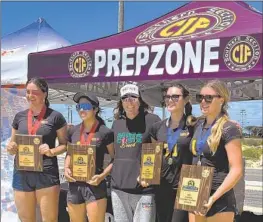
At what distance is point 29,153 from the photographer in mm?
3416

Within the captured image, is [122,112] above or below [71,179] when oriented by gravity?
above

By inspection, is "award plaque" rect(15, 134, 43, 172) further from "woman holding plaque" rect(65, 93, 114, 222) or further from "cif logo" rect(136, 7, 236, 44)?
"cif logo" rect(136, 7, 236, 44)

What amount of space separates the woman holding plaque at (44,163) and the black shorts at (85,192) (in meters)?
0.21

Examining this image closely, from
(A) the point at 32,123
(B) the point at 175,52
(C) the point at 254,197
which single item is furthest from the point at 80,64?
(C) the point at 254,197

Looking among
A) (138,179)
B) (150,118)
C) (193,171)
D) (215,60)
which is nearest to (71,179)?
(138,179)

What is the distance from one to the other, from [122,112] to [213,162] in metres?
0.99

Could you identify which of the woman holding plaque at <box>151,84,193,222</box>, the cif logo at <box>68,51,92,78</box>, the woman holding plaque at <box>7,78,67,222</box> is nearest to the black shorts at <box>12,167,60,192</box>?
the woman holding plaque at <box>7,78,67,222</box>

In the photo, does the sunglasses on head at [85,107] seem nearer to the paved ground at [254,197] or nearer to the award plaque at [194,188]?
the award plaque at [194,188]

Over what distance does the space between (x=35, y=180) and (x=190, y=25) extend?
2465 mm

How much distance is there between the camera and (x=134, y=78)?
14.2 feet

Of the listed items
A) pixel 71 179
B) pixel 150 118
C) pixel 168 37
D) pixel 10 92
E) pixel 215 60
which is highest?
pixel 168 37

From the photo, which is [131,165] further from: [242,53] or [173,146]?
[242,53]

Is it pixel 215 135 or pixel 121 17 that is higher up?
pixel 121 17

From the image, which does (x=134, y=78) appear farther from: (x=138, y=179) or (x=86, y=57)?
(x=138, y=179)
